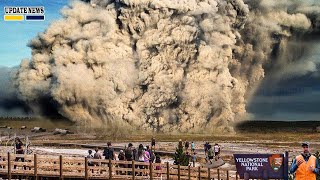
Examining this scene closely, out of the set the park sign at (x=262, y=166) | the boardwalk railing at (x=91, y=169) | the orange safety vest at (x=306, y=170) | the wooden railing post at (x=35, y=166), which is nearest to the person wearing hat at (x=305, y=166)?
the orange safety vest at (x=306, y=170)

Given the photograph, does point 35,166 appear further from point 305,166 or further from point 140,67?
point 140,67

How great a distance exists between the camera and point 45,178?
28.5 metres

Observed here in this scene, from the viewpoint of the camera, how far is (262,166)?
14.3 metres

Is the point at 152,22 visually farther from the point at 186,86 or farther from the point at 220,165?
the point at 220,165

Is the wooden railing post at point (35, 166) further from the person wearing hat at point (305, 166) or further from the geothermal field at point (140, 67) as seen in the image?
the geothermal field at point (140, 67)

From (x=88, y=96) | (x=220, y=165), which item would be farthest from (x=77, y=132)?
(x=220, y=165)

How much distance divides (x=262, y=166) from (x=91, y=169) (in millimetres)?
14164

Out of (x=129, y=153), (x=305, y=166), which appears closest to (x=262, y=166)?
(x=305, y=166)

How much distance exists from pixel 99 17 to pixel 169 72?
14.7 metres

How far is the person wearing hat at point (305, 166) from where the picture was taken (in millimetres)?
Answer: 14023

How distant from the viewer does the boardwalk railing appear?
90.0ft

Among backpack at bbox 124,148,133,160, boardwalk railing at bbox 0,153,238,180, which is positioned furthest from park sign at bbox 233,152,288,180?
backpack at bbox 124,148,133,160

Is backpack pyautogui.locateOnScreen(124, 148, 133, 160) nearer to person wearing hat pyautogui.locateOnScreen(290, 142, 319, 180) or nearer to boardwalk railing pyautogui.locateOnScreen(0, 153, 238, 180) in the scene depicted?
boardwalk railing pyautogui.locateOnScreen(0, 153, 238, 180)

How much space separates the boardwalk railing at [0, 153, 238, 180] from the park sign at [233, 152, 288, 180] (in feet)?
41.7
